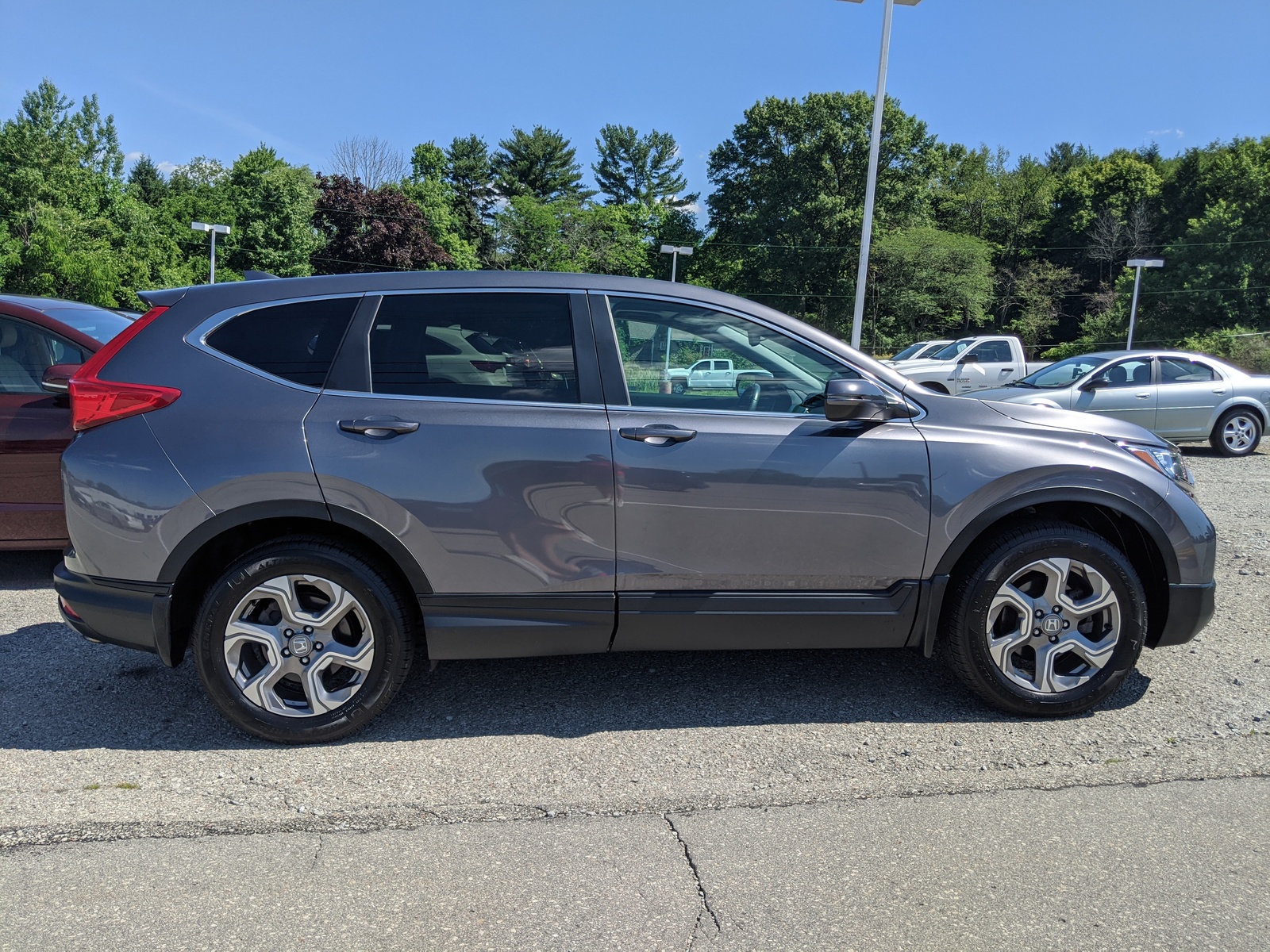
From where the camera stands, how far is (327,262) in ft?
199

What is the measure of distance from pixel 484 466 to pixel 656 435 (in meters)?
0.66

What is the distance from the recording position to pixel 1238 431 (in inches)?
497

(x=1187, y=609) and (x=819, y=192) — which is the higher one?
(x=819, y=192)

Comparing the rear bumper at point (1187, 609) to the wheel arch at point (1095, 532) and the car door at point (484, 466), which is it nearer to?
the wheel arch at point (1095, 532)

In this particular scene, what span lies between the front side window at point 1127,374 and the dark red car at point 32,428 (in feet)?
39.5

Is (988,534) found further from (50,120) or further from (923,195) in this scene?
(50,120)

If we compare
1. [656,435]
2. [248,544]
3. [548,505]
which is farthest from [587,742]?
[248,544]

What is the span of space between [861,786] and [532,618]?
52.9 inches

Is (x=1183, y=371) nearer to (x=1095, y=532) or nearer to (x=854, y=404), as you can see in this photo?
(x=1095, y=532)

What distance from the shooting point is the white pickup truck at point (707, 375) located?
11.6ft

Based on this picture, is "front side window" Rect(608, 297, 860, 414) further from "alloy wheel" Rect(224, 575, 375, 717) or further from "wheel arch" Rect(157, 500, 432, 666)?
"alloy wheel" Rect(224, 575, 375, 717)

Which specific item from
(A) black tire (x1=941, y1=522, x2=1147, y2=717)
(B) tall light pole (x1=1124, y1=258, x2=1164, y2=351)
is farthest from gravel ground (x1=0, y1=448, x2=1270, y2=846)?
(B) tall light pole (x1=1124, y1=258, x2=1164, y2=351)

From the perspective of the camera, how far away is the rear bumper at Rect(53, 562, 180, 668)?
337 cm

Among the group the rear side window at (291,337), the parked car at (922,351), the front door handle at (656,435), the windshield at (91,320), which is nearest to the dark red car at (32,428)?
the windshield at (91,320)
